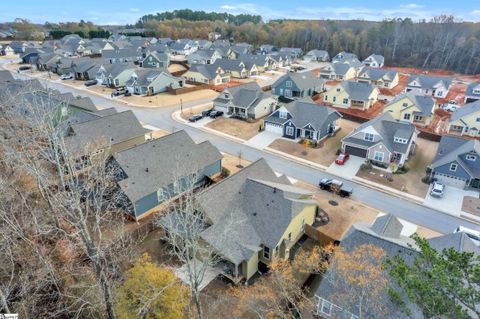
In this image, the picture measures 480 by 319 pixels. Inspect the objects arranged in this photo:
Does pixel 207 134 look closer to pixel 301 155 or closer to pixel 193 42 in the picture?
pixel 301 155


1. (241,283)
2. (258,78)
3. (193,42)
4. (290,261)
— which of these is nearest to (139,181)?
(241,283)

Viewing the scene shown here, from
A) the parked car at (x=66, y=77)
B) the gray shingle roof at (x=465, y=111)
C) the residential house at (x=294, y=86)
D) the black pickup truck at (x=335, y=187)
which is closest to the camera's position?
the black pickup truck at (x=335, y=187)

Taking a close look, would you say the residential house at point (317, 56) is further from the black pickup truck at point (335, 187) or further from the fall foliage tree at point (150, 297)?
the fall foliage tree at point (150, 297)

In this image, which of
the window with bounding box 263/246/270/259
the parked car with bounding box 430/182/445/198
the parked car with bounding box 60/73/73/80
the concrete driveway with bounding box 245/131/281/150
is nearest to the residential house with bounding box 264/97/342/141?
the concrete driveway with bounding box 245/131/281/150

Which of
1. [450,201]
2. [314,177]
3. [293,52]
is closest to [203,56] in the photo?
[293,52]

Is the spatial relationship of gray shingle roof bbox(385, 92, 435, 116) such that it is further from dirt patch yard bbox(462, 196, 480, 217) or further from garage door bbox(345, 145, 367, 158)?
dirt patch yard bbox(462, 196, 480, 217)

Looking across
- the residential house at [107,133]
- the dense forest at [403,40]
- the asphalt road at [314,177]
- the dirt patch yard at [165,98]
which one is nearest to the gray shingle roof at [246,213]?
the asphalt road at [314,177]
